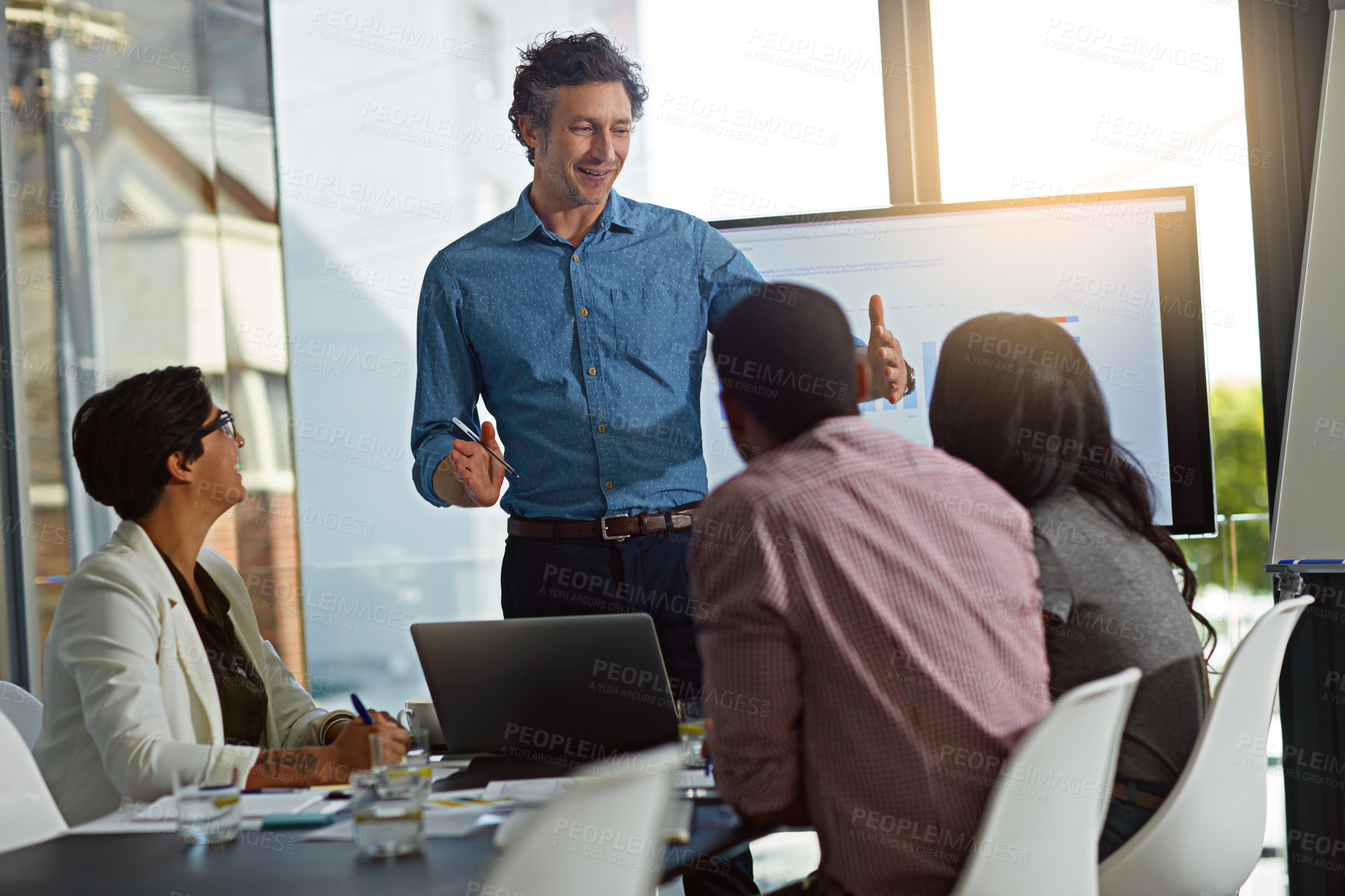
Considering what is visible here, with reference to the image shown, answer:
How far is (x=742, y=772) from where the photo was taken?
54.3 inches

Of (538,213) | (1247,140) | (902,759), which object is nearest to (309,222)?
(538,213)

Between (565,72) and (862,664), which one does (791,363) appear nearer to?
(862,664)

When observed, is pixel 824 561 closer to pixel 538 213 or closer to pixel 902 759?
pixel 902 759

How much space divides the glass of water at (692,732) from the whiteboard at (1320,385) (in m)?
1.61

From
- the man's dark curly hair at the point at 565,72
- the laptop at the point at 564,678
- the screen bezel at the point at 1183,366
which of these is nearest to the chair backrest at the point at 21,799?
the laptop at the point at 564,678

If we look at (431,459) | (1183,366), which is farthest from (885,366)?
(431,459)

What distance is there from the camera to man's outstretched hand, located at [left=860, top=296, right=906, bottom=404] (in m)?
2.56

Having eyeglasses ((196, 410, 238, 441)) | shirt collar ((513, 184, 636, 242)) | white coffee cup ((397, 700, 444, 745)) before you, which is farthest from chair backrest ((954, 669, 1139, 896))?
shirt collar ((513, 184, 636, 242))

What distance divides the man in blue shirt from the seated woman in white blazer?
526 mm

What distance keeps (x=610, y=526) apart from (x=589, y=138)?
33.4 inches

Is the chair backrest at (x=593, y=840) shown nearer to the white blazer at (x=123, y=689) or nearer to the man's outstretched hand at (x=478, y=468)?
the white blazer at (x=123, y=689)

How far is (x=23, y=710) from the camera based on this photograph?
2281 mm

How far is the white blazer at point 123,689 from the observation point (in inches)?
66.0

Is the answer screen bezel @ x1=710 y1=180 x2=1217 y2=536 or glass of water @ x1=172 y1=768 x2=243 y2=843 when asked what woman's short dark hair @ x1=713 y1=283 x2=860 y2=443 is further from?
screen bezel @ x1=710 y1=180 x2=1217 y2=536
